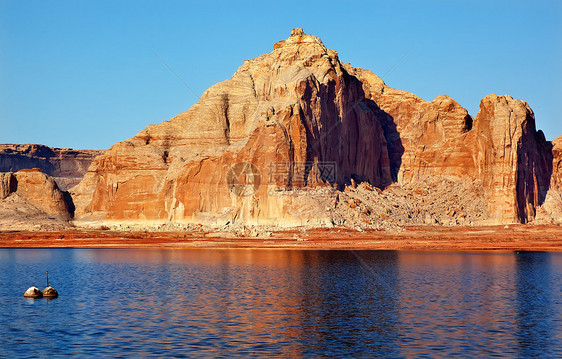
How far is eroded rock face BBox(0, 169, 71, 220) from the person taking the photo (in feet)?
442

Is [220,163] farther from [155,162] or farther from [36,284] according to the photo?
[36,284]

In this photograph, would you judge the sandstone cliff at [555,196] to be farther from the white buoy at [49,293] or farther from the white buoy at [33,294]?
the white buoy at [33,294]

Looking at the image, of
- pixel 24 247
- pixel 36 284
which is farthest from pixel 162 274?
pixel 24 247

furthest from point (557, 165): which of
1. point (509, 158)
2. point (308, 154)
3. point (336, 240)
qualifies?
point (336, 240)

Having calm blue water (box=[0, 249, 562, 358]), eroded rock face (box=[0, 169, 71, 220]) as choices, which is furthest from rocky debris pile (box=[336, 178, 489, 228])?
eroded rock face (box=[0, 169, 71, 220])

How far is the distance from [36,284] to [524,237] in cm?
6939

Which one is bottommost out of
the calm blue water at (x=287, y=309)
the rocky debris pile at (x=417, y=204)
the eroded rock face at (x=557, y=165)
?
the calm blue water at (x=287, y=309)

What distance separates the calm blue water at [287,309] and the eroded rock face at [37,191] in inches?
2884

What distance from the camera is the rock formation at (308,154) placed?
4232 inches

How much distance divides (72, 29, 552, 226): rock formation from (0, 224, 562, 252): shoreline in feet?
25.7

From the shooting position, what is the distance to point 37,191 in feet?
446

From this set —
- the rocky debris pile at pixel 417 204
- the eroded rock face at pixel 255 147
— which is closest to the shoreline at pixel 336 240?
the rocky debris pile at pixel 417 204

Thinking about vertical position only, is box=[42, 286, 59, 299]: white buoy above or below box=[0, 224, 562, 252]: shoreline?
below

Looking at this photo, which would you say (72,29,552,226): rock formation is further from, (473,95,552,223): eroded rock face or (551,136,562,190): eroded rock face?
(551,136,562,190): eroded rock face
